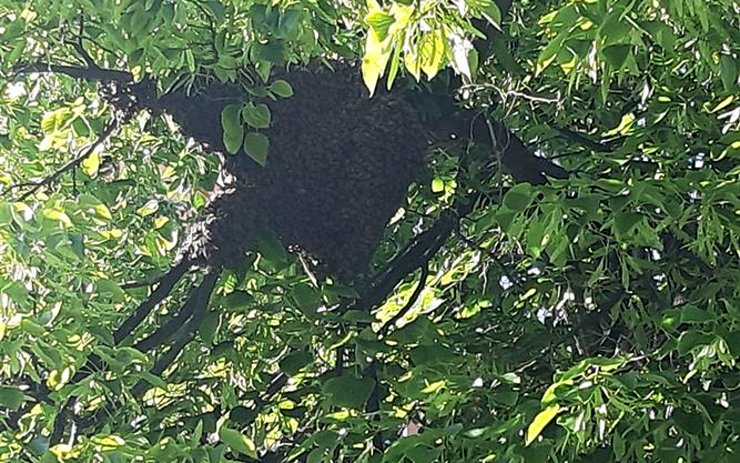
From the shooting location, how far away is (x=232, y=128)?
1.58 m

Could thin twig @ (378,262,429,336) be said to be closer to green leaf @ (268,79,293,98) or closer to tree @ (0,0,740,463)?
tree @ (0,0,740,463)

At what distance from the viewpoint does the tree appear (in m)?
1.35

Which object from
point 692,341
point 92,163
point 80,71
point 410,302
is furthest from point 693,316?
point 92,163

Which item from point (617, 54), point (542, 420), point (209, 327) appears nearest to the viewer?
point (617, 54)

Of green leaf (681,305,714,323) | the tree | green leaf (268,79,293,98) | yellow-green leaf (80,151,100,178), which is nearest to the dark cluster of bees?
the tree

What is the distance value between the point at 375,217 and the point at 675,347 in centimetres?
61

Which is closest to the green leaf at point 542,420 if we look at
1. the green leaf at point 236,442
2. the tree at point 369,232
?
the tree at point 369,232

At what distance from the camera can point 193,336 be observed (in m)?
2.14

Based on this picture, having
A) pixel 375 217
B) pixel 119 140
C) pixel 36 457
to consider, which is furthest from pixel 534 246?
pixel 119 140

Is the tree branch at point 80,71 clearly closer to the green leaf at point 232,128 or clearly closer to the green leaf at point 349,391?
the green leaf at point 232,128

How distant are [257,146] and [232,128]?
0.05m

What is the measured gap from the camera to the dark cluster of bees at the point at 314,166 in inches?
68.9

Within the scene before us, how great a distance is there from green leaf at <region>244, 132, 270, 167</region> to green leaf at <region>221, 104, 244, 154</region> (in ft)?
0.07

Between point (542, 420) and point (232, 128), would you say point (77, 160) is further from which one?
point (542, 420)
